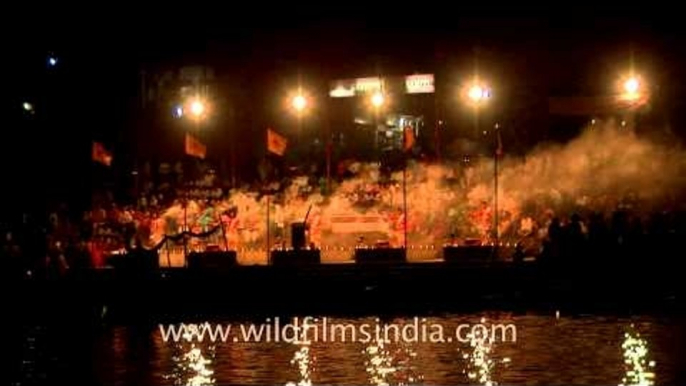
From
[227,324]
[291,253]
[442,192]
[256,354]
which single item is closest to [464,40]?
[442,192]

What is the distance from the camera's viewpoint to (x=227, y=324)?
24.9m

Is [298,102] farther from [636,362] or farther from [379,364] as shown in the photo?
[636,362]

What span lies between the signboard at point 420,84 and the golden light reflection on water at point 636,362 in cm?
2027

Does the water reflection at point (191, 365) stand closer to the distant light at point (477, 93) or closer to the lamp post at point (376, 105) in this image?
the distant light at point (477, 93)

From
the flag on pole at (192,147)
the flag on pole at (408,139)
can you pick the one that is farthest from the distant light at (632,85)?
the flag on pole at (192,147)

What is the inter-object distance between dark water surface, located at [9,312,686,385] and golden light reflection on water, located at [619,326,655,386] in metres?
0.02

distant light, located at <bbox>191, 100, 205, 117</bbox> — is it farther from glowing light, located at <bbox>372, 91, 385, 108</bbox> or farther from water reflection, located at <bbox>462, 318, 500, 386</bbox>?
water reflection, located at <bbox>462, 318, 500, 386</bbox>

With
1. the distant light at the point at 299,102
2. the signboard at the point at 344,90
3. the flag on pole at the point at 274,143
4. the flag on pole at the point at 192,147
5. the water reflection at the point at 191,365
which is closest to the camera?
the water reflection at the point at 191,365

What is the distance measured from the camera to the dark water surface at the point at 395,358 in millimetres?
17612

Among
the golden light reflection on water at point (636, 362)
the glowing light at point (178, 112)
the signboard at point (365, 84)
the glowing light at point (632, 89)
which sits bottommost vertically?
the golden light reflection on water at point (636, 362)

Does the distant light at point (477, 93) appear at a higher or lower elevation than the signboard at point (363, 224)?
higher

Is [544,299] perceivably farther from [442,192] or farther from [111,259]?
[111,259]

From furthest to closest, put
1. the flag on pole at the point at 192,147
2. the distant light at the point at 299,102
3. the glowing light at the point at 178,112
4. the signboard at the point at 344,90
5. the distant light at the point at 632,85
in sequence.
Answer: the glowing light at the point at 178,112 < the signboard at the point at 344,90 < the distant light at the point at 299,102 < the flag on pole at the point at 192,147 < the distant light at the point at 632,85

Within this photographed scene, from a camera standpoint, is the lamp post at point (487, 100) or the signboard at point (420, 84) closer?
the lamp post at point (487, 100)
